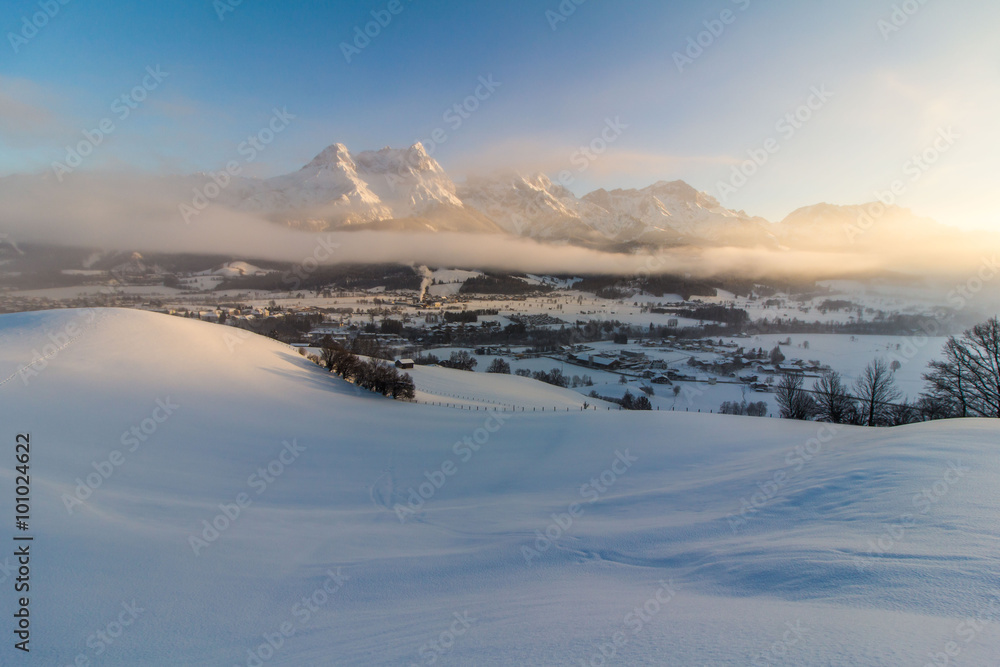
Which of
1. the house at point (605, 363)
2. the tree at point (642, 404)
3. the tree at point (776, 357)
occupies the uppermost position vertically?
the tree at point (776, 357)

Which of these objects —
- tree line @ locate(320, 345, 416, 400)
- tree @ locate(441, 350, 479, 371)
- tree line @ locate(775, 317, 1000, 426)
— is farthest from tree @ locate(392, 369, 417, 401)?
tree line @ locate(775, 317, 1000, 426)

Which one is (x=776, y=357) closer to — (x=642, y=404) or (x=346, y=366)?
(x=642, y=404)

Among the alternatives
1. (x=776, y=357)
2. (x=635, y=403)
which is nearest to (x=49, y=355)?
(x=635, y=403)

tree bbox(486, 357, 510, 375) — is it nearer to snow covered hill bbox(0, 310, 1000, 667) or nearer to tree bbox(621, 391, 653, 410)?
tree bbox(621, 391, 653, 410)

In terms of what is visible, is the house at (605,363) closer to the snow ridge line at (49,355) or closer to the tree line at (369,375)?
the tree line at (369,375)

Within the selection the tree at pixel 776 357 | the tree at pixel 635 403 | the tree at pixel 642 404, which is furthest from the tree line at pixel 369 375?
the tree at pixel 776 357

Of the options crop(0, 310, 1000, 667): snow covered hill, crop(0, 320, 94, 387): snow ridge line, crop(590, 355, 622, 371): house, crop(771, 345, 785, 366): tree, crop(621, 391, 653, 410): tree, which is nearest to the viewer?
crop(0, 310, 1000, 667): snow covered hill
